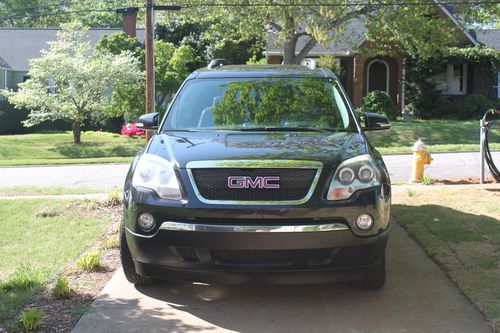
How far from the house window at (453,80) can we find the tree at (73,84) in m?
14.6

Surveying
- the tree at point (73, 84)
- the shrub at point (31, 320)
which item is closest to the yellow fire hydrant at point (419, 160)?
the shrub at point (31, 320)

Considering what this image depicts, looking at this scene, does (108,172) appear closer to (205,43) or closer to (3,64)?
(205,43)

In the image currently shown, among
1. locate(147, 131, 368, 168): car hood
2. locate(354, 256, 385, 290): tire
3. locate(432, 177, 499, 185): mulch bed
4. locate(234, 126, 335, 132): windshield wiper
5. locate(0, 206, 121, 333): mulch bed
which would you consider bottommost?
locate(0, 206, 121, 333): mulch bed

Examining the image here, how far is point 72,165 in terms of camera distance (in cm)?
1705

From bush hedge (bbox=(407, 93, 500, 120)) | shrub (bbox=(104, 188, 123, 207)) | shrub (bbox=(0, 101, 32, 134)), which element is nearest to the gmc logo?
shrub (bbox=(104, 188, 123, 207))

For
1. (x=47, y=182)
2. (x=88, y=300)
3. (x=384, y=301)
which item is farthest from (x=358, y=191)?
(x=47, y=182)

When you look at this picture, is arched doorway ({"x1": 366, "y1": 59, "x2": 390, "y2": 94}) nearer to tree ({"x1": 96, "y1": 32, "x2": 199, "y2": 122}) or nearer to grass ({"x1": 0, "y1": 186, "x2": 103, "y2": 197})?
tree ({"x1": 96, "y1": 32, "x2": 199, "y2": 122})

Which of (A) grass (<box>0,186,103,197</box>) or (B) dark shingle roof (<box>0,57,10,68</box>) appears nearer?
(A) grass (<box>0,186,103,197</box>)

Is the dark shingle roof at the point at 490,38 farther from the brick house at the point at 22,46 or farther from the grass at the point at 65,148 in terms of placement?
the brick house at the point at 22,46

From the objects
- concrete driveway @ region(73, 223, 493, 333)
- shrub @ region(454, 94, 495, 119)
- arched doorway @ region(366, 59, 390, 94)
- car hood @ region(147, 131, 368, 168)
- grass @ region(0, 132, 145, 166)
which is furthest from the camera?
arched doorway @ region(366, 59, 390, 94)

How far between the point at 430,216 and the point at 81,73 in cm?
2060

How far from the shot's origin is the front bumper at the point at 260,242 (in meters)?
3.90

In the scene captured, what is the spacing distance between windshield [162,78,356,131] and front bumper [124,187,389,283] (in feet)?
3.93

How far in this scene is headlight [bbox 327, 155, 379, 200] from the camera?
399 cm
